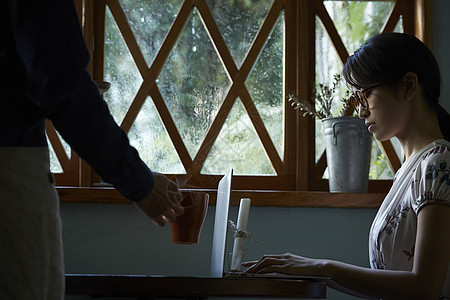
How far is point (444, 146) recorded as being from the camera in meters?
1.37

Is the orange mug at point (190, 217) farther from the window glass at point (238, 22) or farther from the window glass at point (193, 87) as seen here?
the window glass at point (238, 22)

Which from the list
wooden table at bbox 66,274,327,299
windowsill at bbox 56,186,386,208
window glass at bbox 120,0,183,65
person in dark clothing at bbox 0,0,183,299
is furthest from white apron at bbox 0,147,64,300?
window glass at bbox 120,0,183,65

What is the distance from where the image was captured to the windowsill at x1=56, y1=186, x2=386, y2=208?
2.07m

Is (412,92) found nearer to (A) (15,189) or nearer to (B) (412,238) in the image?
(B) (412,238)

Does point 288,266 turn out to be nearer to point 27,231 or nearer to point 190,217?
point 190,217

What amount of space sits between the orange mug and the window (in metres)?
1.01

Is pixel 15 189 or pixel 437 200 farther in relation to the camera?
pixel 437 200

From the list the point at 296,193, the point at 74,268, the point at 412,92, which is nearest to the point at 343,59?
the point at 296,193

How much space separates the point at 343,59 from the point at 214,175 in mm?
724

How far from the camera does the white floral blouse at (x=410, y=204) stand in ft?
4.22

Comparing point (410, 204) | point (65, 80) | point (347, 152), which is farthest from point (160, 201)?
point (347, 152)

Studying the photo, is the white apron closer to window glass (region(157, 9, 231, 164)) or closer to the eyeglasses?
the eyeglasses

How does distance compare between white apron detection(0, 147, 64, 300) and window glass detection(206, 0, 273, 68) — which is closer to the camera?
white apron detection(0, 147, 64, 300)

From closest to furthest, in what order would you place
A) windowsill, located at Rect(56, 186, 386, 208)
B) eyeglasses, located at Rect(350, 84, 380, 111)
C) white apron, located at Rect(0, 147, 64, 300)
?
white apron, located at Rect(0, 147, 64, 300) < eyeglasses, located at Rect(350, 84, 380, 111) < windowsill, located at Rect(56, 186, 386, 208)
